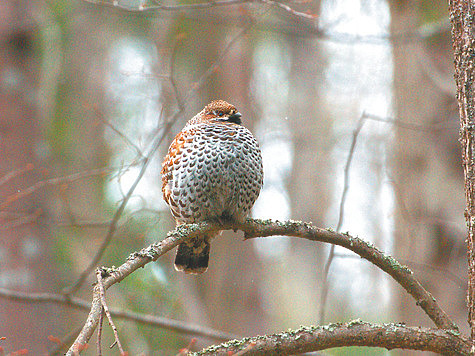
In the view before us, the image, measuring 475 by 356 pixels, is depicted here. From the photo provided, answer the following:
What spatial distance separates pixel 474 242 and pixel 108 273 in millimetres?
1590

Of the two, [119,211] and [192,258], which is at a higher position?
[119,211]

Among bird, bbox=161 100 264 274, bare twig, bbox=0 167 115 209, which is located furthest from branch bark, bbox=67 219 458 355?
bare twig, bbox=0 167 115 209

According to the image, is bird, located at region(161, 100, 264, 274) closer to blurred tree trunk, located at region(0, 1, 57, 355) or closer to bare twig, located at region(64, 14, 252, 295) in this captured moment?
bare twig, located at region(64, 14, 252, 295)

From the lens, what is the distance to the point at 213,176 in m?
3.68

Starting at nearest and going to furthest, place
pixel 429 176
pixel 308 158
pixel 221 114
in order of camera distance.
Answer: pixel 221 114
pixel 429 176
pixel 308 158

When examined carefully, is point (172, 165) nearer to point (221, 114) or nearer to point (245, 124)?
point (221, 114)

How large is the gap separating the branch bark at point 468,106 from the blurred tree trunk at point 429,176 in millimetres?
1999

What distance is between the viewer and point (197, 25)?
350 inches

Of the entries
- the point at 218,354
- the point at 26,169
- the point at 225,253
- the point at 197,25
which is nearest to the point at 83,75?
the point at 197,25

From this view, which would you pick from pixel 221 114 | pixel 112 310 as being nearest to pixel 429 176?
pixel 221 114

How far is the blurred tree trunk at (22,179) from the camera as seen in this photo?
4.74 meters

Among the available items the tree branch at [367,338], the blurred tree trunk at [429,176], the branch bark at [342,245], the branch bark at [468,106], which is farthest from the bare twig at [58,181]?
the branch bark at [468,106]

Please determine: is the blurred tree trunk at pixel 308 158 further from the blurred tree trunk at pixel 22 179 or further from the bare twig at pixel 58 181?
the bare twig at pixel 58 181

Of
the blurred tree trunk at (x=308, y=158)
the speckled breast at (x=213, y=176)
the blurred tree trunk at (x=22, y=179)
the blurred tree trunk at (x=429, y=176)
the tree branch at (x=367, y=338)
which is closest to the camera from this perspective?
the tree branch at (x=367, y=338)
